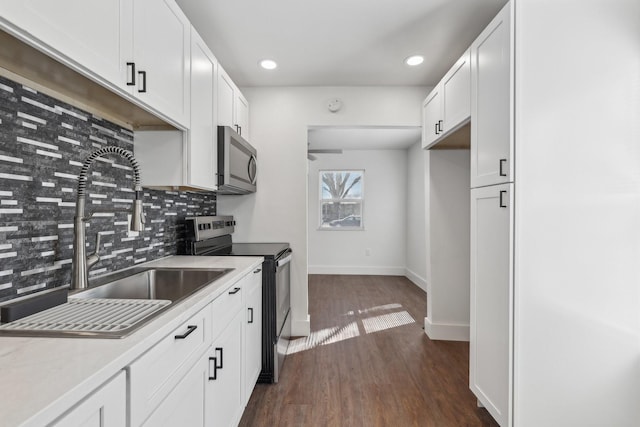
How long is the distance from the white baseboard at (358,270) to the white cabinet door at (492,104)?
4253mm

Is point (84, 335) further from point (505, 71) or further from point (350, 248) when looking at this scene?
point (350, 248)

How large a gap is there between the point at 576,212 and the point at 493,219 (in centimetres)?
35

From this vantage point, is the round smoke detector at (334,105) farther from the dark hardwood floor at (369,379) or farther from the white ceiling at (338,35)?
the dark hardwood floor at (369,379)

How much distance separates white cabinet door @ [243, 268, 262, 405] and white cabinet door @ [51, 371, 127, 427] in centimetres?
110

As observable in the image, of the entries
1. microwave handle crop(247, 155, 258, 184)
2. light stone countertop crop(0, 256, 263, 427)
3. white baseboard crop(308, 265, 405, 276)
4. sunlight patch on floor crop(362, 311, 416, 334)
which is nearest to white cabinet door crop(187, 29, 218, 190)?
microwave handle crop(247, 155, 258, 184)

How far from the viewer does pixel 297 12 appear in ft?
6.68

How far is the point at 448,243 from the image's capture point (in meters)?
3.10

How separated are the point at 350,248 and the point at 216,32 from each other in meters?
4.49

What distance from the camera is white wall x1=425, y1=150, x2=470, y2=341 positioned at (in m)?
3.09

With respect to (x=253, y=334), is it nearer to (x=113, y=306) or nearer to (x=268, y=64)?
(x=113, y=306)

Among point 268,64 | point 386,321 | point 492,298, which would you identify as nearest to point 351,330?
point 386,321

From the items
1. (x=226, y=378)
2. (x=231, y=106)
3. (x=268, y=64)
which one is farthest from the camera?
(x=268, y=64)

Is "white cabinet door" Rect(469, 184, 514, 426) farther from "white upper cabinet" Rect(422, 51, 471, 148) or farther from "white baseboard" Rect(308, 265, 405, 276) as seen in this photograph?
"white baseboard" Rect(308, 265, 405, 276)

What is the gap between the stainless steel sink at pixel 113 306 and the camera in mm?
848
